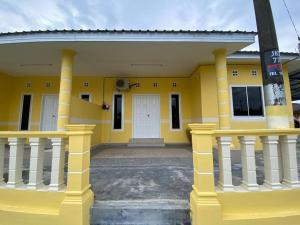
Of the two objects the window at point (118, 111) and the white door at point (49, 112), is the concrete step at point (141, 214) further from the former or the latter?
the white door at point (49, 112)

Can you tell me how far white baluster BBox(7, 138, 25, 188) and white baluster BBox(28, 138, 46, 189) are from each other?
0.61ft

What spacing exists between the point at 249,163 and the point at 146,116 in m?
6.03

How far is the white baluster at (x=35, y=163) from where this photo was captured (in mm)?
1815

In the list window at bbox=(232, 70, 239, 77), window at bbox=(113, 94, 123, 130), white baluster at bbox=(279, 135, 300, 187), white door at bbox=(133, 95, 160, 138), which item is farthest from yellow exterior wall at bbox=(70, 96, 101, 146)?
window at bbox=(232, 70, 239, 77)

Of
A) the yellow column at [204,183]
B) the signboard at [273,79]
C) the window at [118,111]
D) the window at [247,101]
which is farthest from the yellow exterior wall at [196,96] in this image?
the yellow column at [204,183]

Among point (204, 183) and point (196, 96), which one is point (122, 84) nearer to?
point (196, 96)

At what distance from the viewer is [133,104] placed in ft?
25.0

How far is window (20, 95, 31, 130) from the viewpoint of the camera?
7344 millimetres

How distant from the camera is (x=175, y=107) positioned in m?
7.67

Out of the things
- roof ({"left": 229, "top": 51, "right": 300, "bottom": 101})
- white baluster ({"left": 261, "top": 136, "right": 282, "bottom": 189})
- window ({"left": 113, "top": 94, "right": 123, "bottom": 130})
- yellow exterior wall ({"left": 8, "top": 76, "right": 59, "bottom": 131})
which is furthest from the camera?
window ({"left": 113, "top": 94, "right": 123, "bottom": 130})

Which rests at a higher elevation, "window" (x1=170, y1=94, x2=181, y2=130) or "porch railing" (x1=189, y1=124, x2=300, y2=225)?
"window" (x1=170, y1=94, x2=181, y2=130)

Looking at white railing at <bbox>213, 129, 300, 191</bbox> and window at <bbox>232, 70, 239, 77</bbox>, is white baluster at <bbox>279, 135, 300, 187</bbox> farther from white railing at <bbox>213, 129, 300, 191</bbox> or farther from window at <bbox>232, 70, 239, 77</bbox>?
window at <bbox>232, 70, 239, 77</bbox>

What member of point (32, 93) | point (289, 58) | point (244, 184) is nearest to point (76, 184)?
point (244, 184)

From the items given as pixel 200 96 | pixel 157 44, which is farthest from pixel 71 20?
pixel 200 96
